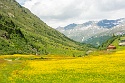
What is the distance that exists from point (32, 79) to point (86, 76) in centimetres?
948

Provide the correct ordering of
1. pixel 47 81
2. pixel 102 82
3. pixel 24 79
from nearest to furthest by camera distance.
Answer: pixel 102 82, pixel 47 81, pixel 24 79

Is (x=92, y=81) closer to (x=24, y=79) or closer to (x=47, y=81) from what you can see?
(x=47, y=81)

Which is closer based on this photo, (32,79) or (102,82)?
(102,82)

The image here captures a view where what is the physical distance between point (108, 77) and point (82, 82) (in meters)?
5.54

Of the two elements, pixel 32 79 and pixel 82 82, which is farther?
pixel 32 79

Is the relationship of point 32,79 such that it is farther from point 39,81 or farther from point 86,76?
point 86,76

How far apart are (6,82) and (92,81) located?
46.4 feet

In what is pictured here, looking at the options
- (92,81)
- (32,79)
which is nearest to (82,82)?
(92,81)

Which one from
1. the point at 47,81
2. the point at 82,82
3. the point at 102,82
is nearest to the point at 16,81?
the point at 47,81

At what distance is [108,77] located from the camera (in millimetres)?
44344

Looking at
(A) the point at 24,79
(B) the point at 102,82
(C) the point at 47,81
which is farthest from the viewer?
(A) the point at 24,79

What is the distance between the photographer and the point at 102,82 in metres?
40.3

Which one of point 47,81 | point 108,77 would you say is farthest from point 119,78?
point 47,81

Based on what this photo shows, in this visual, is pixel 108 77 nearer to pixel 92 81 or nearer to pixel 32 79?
pixel 92 81
